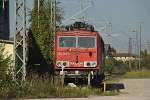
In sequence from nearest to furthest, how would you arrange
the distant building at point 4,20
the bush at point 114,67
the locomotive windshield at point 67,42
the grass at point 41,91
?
the grass at point 41,91 < the locomotive windshield at point 67,42 < the distant building at point 4,20 < the bush at point 114,67

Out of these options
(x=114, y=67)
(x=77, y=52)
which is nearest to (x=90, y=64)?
(x=77, y=52)

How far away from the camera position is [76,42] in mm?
28047

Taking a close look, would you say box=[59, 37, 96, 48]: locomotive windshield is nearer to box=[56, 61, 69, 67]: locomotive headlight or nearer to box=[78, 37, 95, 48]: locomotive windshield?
box=[78, 37, 95, 48]: locomotive windshield

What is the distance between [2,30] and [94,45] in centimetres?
1225

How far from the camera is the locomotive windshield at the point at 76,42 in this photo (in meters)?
27.9

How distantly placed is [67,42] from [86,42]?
1.15 m

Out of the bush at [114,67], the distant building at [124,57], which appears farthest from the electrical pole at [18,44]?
the distant building at [124,57]

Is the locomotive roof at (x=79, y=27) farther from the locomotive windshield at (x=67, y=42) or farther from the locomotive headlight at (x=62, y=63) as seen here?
the locomotive headlight at (x=62, y=63)

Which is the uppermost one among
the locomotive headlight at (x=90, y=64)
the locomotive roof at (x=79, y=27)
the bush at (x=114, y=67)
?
the locomotive roof at (x=79, y=27)

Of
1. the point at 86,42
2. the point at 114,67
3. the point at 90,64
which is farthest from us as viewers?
the point at 114,67

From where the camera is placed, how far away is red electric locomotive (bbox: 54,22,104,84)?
89.9 ft

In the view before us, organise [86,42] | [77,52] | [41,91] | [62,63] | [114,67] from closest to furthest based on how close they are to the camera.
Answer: [41,91]
[62,63]
[77,52]
[86,42]
[114,67]

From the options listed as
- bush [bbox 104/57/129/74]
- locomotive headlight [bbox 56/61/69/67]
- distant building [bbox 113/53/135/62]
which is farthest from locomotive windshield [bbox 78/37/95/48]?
distant building [bbox 113/53/135/62]

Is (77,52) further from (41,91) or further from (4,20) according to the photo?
(4,20)
